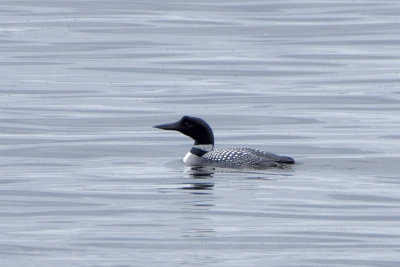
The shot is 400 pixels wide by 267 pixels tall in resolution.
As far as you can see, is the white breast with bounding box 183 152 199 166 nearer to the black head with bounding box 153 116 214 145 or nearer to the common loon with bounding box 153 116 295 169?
the common loon with bounding box 153 116 295 169

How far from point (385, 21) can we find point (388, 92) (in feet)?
49.6

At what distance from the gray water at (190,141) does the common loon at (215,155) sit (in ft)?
0.49

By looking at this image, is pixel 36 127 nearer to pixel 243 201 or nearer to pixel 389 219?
pixel 243 201

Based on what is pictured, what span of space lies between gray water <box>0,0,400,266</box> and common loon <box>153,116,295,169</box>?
148 millimetres

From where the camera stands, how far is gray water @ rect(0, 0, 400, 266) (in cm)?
1163

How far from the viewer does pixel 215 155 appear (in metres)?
15.8

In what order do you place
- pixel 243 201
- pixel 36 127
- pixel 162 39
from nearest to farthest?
pixel 243 201 → pixel 36 127 → pixel 162 39

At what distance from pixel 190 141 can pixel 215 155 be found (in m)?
2.69

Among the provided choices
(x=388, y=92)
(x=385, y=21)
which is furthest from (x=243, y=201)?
(x=385, y=21)

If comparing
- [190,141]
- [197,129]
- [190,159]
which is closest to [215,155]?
[190,159]

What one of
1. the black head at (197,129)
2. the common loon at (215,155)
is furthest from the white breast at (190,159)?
the black head at (197,129)

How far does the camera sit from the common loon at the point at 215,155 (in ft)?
50.6

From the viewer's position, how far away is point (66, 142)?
17953mm

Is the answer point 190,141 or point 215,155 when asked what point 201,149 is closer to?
point 215,155
